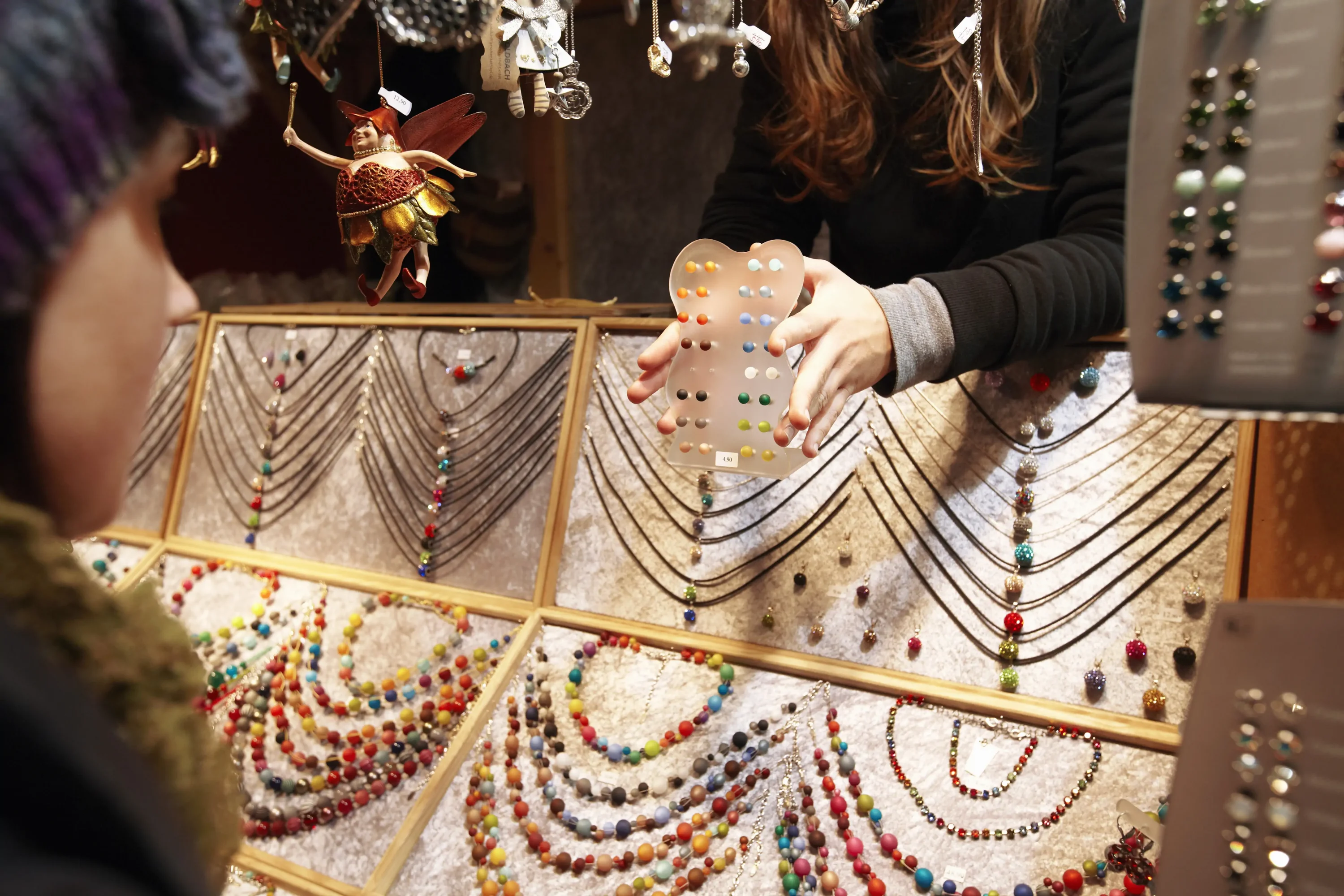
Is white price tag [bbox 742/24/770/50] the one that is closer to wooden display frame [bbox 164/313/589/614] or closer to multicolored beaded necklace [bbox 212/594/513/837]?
wooden display frame [bbox 164/313/589/614]

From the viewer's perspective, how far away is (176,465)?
170 centimetres

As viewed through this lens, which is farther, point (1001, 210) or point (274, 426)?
point (274, 426)

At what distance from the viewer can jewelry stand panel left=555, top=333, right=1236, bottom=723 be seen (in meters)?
0.95

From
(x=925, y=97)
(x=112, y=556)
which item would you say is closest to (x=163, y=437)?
(x=112, y=556)

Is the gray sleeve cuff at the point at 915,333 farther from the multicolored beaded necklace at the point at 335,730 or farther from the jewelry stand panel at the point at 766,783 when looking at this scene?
the multicolored beaded necklace at the point at 335,730

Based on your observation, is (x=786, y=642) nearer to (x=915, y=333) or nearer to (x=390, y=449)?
(x=915, y=333)

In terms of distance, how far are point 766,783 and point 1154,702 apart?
16.5 inches

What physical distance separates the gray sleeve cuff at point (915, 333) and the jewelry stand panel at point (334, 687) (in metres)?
0.69

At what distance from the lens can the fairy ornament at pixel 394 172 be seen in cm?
87

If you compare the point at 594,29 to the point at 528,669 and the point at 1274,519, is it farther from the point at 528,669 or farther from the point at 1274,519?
the point at 1274,519

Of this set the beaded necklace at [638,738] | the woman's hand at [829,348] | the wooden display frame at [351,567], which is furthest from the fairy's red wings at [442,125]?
the beaded necklace at [638,738]

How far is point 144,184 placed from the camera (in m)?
0.42

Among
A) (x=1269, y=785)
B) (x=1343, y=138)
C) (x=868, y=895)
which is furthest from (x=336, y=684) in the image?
(x=1343, y=138)

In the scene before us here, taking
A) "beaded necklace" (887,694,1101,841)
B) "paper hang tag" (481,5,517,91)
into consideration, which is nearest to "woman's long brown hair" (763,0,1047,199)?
"paper hang tag" (481,5,517,91)
